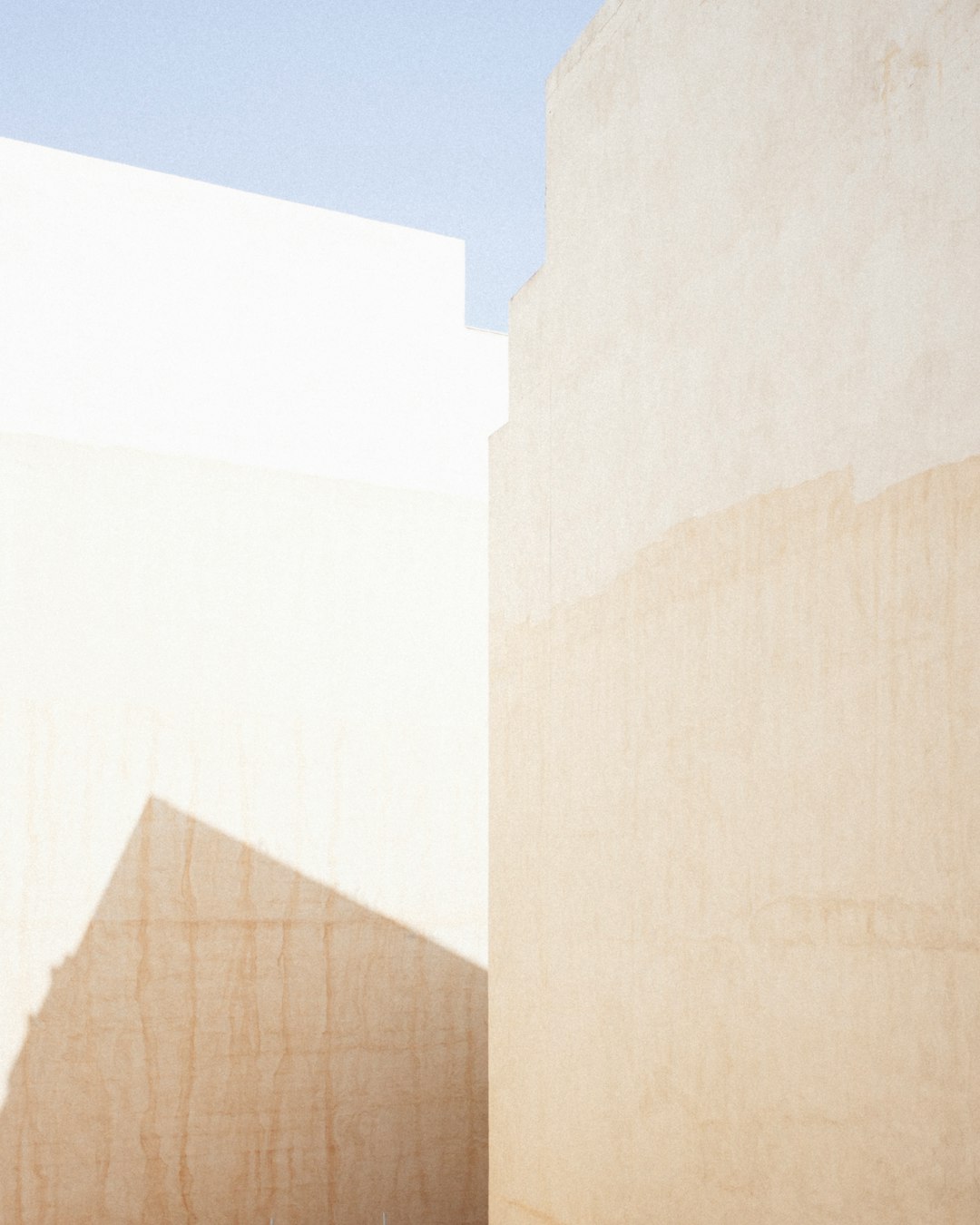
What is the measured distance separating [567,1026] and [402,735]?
351 centimetres

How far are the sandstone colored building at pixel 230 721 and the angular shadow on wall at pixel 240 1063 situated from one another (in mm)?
17

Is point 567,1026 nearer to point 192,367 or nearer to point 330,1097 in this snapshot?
point 330,1097

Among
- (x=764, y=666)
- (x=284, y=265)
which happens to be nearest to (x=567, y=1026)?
(x=764, y=666)

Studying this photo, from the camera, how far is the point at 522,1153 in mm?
5379

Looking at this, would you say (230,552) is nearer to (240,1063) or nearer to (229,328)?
(229,328)

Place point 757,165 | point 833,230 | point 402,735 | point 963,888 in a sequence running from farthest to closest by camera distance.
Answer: point 402,735, point 757,165, point 833,230, point 963,888

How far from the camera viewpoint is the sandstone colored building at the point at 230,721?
23.7 feet

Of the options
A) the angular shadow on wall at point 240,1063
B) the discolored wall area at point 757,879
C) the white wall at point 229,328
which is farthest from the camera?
the white wall at point 229,328

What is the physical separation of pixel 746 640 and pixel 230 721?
4570mm

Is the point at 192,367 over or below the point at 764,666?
over

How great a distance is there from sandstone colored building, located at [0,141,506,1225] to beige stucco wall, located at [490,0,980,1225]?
240cm

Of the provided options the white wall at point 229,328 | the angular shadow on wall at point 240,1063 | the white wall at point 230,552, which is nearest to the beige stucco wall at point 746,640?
the angular shadow on wall at point 240,1063

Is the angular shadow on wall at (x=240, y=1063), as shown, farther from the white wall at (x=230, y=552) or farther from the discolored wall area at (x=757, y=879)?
the discolored wall area at (x=757, y=879)

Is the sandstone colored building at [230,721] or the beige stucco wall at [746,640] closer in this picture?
the beige stucco wall at [746,640]
